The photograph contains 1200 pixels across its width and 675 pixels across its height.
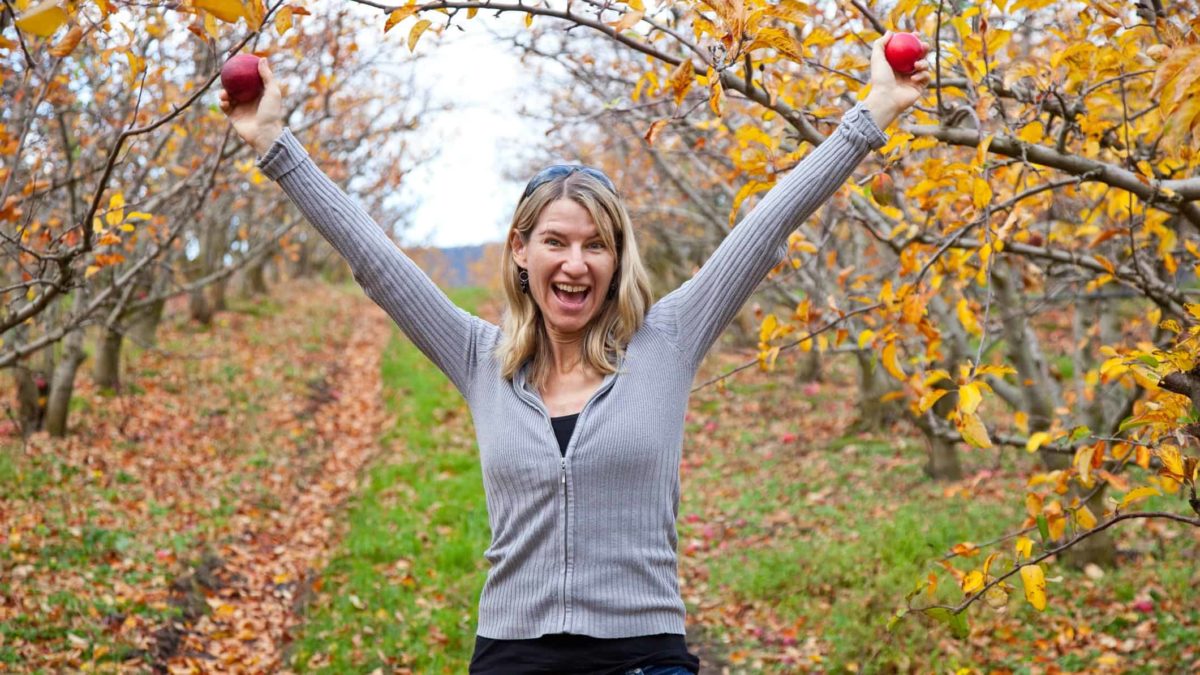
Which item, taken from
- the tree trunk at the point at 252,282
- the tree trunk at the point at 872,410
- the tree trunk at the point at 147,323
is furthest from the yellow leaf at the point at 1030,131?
the tree trunk at the point at 252,282

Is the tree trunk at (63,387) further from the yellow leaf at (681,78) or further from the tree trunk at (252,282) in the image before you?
the tree trunk at (252,282)

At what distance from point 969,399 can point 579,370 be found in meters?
0.99

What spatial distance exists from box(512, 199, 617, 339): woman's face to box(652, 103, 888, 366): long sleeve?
161mm

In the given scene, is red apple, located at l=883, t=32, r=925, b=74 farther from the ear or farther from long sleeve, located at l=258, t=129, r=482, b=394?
long sleeve, located at l=258, t=129, r=482, b=394

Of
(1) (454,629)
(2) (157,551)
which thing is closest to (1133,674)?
(1) (454,629)

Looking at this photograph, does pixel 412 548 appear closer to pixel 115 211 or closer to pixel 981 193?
pixel 115 211

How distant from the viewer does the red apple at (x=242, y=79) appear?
89.9 inches

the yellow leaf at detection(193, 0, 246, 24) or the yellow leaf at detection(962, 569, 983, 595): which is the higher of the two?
the yellow leaf at detection(193, 0, 246, 24)

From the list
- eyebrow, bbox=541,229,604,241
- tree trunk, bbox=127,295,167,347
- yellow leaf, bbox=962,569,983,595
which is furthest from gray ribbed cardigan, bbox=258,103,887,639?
tree trunk, bbox=127,295,167,347

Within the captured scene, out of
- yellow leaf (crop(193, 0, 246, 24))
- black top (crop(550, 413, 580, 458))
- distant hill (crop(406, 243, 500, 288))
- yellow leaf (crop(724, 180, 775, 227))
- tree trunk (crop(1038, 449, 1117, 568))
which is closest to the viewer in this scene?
yellow leaf (crop(193, 0, 246, 24))

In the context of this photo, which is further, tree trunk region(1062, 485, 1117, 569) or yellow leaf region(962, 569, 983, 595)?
tree trunk region(1062, 485, 1117, 569)

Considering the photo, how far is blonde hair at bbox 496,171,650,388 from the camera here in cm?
227

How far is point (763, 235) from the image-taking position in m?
2.24

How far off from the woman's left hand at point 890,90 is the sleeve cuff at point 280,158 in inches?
51.1
